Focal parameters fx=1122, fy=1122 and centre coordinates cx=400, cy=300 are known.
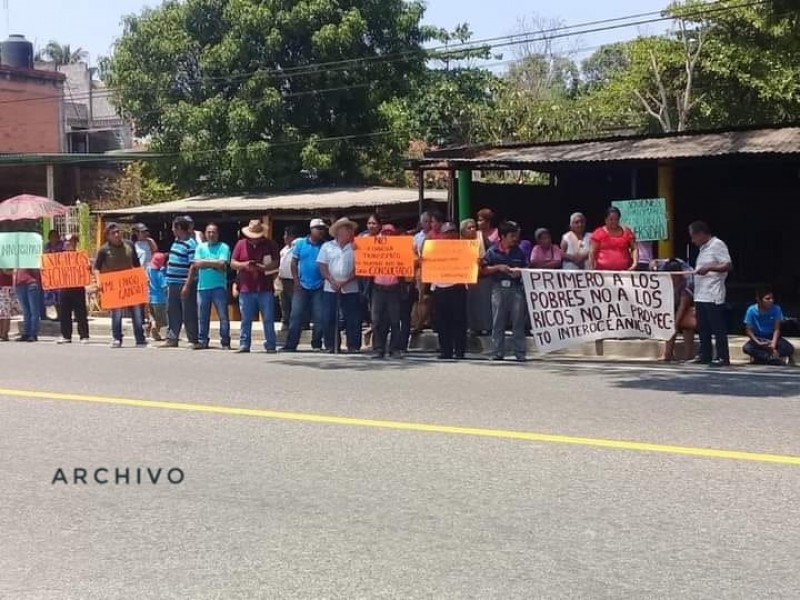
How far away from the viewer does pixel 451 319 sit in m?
13.4

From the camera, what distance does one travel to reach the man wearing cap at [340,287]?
14.0 meters

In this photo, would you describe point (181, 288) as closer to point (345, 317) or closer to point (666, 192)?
point (345, 317)

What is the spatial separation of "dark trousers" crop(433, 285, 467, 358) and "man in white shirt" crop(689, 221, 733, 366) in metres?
2.72

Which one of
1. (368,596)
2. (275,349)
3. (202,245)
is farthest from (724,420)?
(202,245)

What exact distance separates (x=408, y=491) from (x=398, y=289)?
7.43 metres

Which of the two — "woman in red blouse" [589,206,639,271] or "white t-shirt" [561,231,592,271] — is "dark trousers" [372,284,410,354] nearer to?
"white t-shirt" [561,231,592,271]

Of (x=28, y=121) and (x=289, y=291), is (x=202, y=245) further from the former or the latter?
(x=28, y=121)

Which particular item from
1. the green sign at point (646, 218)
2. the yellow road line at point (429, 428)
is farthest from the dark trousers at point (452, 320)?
the yellow road line at point (429, 428)

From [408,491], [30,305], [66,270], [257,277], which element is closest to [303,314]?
[257,277]

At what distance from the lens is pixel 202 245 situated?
48.1ft

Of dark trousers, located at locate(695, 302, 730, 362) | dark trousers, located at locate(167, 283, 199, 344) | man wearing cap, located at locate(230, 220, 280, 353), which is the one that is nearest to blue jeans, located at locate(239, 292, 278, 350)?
man wearing cap, located at locate(230, 220, 280, 353)

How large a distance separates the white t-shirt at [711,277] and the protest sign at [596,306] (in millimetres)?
409

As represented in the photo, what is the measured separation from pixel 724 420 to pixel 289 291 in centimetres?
910

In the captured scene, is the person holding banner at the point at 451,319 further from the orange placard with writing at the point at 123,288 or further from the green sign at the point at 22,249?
the green sign at the point at 22,249
